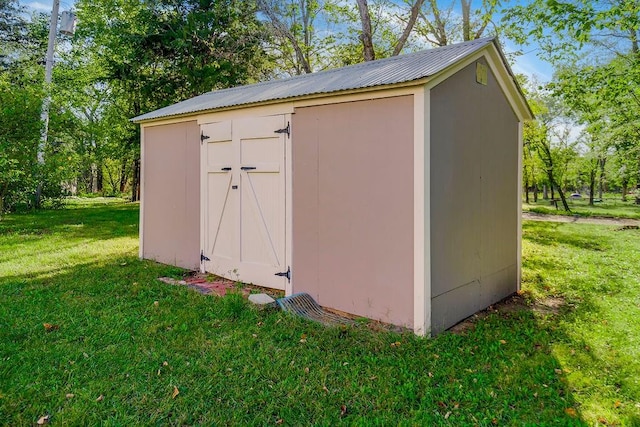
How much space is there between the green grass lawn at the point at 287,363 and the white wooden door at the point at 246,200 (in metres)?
0.76

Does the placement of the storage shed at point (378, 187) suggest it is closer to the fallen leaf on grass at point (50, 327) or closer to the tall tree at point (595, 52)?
the fallen leaf on grass at point (50, 327)

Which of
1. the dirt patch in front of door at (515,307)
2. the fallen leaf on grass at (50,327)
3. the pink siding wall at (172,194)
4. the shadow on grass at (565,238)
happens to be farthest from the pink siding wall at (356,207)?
the shadow on grass at (565,238)

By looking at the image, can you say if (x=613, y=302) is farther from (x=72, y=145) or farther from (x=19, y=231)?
(x=72, y=145)

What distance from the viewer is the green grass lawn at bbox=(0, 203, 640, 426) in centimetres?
243

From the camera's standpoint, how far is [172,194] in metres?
6.26

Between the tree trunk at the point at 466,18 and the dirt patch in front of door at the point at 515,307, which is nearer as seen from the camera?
the dirt patch in front of door at the point at 515,307

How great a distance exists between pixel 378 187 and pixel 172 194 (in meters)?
3.65

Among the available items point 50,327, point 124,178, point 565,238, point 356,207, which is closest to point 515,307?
point 356,207

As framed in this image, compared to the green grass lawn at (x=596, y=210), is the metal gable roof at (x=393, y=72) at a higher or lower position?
higher

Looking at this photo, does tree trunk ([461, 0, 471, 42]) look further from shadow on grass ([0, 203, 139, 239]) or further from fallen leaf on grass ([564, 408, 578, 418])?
fallen leaf on grass ([564, 408, 578, 418])

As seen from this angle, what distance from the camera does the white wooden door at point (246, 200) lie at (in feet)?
15.6

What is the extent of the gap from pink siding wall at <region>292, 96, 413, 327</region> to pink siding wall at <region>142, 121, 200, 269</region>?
6.66 feet

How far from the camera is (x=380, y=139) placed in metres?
3.81

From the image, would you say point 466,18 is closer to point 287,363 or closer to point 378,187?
point 378,187
